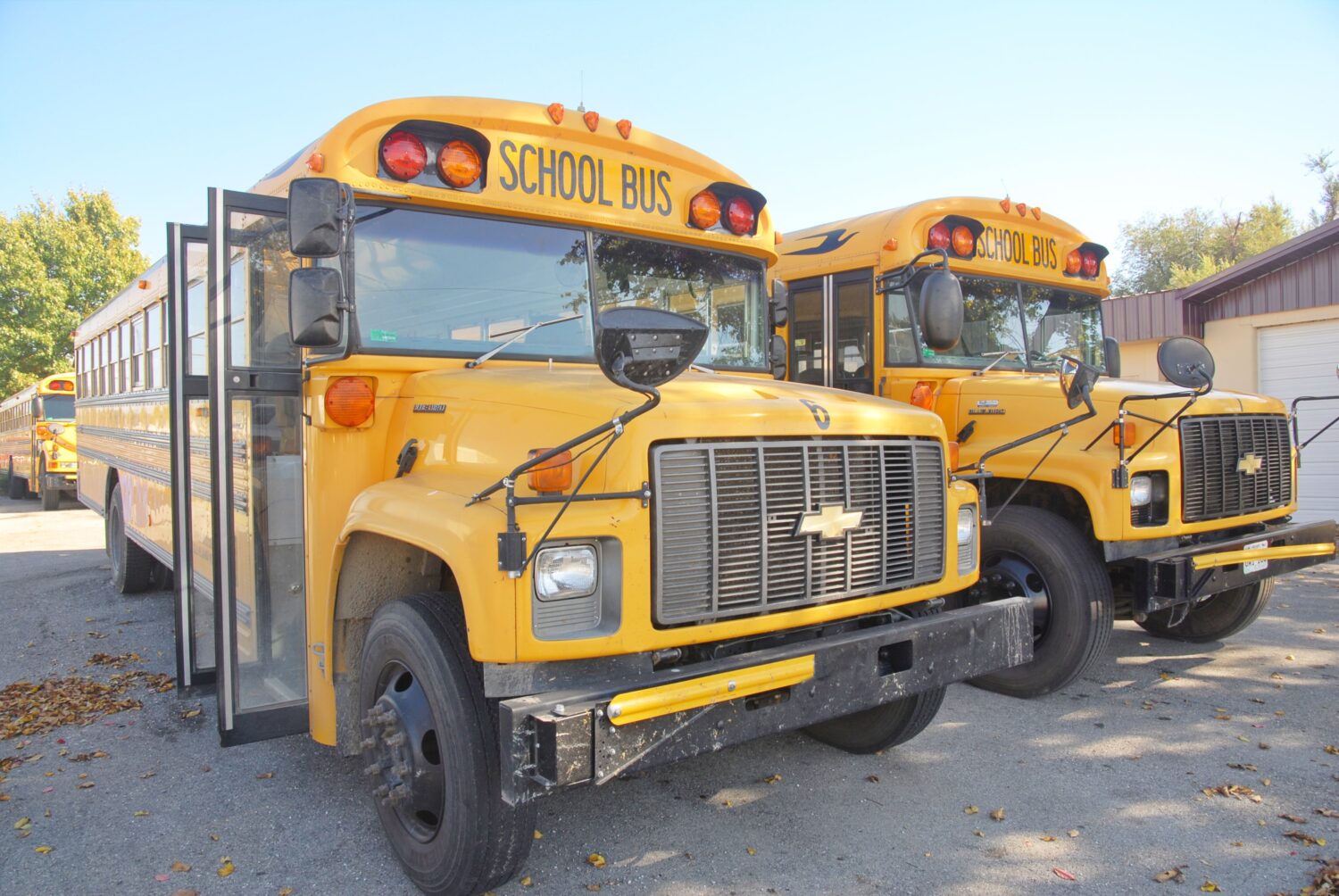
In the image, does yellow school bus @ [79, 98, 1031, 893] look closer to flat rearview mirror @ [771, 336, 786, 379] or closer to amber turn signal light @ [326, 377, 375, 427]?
amber turn signal light @ [326, 377, 375, 427]

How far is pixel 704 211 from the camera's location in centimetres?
406

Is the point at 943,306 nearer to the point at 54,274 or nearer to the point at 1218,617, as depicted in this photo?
the point at 1218,617

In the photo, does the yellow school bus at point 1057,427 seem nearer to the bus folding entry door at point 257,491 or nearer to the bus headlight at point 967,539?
the bus headlight at point 967,539

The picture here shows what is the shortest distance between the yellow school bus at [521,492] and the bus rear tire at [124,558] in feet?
12.5

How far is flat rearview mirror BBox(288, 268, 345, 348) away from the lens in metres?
2.99

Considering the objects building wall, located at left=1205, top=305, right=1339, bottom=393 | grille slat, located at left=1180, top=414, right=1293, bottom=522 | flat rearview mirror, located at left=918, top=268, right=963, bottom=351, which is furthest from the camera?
building wall, located at left=1205, top=305, right=1339, bottom=393

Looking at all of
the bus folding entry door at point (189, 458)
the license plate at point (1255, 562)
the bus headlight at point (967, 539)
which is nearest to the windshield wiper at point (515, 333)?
the bus folding entry door at point (189, 458)

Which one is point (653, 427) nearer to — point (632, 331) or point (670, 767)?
point (632, 331)

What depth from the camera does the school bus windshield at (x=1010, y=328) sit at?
5.41 meters

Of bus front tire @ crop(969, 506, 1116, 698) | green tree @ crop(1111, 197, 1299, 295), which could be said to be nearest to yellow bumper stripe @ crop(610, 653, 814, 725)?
bus front tire @ crop(969, 506, 1116, 698)

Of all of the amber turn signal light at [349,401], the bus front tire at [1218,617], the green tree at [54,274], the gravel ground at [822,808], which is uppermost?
the green tree at [54,274]

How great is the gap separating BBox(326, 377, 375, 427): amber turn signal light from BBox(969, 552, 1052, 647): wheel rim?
3419mm

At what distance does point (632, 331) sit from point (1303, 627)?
6.27 m

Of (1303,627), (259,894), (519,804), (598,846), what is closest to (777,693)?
(519,804)
